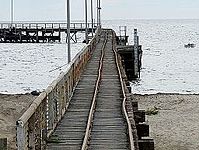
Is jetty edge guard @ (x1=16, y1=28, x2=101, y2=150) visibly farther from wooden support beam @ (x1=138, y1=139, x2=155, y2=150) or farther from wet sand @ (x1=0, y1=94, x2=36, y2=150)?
wet sand @ (x1=0, y1=94, x2=36, y2=150)

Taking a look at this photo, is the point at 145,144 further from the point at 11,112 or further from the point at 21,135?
the point at 11,112

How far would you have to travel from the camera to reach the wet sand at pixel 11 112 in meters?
21.2

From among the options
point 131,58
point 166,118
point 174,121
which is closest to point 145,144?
point 174,121

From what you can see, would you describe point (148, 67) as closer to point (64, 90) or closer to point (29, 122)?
point (64, 90)

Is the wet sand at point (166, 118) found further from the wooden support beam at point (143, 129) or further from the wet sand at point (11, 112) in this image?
the wooden support beam at point (143, 129)

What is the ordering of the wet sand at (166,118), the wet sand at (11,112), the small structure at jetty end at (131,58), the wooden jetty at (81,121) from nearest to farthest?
the wooden jetty at (81,121), the wet sand at (11,112), the wet sand at (166,118), the small structure at jetty end at (131,58)

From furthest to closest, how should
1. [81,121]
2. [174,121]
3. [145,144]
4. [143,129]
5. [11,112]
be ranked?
[11,112] → [174,121] → [143,129] → [81,121] → [145,144]

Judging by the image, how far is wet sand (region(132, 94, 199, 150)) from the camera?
21.6m

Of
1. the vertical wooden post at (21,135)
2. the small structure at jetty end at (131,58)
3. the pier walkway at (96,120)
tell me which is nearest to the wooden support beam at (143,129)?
the pier walkway at (96,120)

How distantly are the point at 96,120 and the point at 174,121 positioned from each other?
13.7 metres

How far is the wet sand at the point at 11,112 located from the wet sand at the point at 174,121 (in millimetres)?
5570

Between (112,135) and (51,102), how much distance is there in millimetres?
1692

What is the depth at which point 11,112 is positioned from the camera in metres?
28.8

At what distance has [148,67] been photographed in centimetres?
7119
